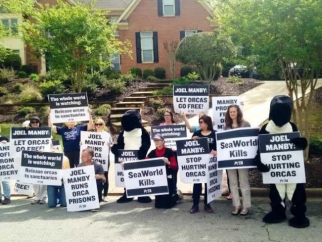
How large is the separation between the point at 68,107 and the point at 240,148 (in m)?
3.82

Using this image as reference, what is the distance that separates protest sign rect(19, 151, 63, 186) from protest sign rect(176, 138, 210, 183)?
228 centimetres

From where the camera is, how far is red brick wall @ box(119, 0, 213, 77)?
27062 mm

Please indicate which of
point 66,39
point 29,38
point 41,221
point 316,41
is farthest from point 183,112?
point 29,38

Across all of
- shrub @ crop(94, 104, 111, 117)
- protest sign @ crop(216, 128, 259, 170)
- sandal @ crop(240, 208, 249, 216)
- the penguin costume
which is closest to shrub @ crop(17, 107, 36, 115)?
shrub @ crop(94, 104, 111, 117)

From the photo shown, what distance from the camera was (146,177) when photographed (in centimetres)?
738

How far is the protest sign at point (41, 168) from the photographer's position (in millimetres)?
7738

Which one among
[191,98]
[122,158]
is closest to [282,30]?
[191,98]

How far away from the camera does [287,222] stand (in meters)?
6.46

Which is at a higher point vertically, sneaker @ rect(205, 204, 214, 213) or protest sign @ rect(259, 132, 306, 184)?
protest sign @ rect(259, 132, 306, 184)

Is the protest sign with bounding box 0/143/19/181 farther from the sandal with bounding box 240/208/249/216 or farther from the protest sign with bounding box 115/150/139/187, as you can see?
the sandal with bounding box 240/208/249/216

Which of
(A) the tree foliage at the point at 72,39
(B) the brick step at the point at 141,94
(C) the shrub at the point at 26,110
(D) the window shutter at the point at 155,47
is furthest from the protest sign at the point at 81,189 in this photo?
(D) the window shutter at the point at 155,47

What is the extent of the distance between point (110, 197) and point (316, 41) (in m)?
5.02

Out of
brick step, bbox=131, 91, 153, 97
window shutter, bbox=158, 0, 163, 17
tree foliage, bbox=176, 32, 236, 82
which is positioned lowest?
brick step, bbox=131, 91, 153, 97

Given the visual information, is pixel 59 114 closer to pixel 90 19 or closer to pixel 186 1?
pixel 90 19
